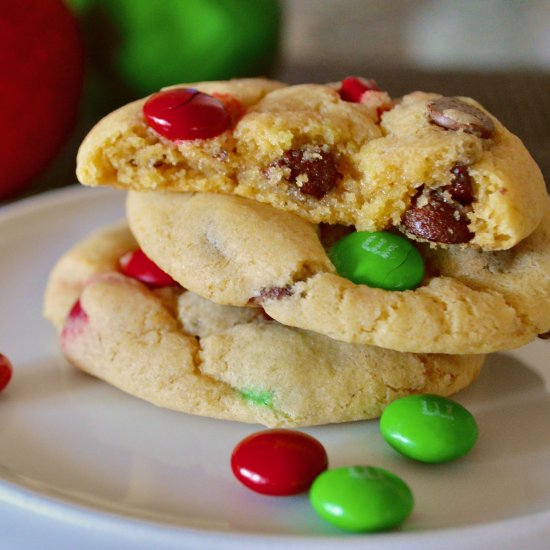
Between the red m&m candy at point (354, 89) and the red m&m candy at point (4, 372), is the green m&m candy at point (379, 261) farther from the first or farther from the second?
the red m&m candy at point (4, 372)

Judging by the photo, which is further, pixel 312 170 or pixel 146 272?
pixel 146 272

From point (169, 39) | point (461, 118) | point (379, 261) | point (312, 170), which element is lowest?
point (169, 39)

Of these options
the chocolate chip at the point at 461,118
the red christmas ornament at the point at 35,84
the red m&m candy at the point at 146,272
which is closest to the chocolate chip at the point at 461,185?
the chocolate chip at the point at 461,118

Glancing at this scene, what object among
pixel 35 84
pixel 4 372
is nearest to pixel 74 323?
pixel 4 372

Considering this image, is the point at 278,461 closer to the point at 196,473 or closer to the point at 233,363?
the point at 196,473

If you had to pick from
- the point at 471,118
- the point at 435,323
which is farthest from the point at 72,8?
the point at 435,323

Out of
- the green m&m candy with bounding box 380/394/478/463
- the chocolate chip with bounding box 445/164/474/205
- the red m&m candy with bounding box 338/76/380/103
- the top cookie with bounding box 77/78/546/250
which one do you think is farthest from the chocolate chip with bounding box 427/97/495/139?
the green m&m candy with bounding box 380/394/478/463

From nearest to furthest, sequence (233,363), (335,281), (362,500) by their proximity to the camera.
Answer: (362,500) → (335,281) → (233,363)
